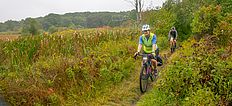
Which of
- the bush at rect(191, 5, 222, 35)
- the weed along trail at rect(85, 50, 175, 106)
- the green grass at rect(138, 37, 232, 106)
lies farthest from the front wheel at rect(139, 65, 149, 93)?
the bush at rect(191, 5, 222, 35)

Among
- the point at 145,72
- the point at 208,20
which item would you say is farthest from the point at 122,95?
the point at 208,20

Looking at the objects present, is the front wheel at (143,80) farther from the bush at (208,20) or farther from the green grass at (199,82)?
the bush at (208,20)

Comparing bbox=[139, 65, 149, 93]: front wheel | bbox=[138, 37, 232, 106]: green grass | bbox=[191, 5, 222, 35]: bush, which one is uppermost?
bbox=[191, 5, 222, 35]: bush

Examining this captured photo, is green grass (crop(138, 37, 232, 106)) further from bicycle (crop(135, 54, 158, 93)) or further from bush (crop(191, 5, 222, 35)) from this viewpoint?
bush (crop(191, 5, 222, 35))

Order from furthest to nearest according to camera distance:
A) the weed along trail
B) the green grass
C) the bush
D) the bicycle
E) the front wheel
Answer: the bush → the front wheel → the bicycle → the weed along trail → the green grass

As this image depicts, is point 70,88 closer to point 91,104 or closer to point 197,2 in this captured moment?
point 91,104

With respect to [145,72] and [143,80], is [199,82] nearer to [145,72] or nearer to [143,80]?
[145,72]

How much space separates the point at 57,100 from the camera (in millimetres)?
9438

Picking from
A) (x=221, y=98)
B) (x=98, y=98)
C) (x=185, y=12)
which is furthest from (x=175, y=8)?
(x=221, y=98)

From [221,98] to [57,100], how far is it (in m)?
4.29

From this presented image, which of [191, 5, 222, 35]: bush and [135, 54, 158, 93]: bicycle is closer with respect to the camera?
[135, 54, 158, 93]: bicycle

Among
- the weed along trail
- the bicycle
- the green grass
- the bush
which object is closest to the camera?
the green grass

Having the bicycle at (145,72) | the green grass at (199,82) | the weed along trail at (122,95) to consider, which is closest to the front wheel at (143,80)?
the bicycle at (145,72)

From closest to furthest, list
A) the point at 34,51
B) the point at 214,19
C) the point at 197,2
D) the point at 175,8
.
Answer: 1. the point at 34,51
2. the point at 214,19
3. the point at 197,2
4. the point at 175,8
